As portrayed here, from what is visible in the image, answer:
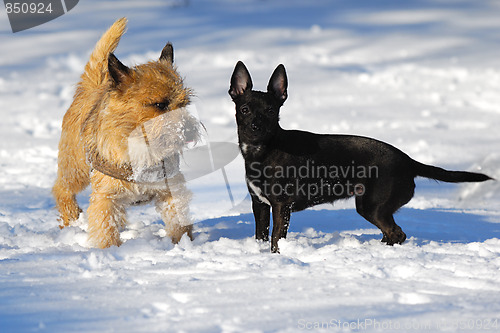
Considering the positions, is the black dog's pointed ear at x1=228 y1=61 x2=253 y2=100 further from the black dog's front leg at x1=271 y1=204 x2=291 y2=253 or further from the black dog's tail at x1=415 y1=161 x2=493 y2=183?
the black dog's tail at x1=415 y1=161 x2=493 y2=183

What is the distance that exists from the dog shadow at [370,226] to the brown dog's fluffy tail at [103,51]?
6.08 feet

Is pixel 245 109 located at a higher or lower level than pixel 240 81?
lower

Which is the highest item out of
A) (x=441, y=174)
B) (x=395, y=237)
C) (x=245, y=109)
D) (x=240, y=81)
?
(x=240, y=81)

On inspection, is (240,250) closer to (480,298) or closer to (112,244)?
(112,244)

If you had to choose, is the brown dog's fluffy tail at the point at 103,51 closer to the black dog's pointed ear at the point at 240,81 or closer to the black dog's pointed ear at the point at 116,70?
the black dog's pointed ear at the point at 116,70

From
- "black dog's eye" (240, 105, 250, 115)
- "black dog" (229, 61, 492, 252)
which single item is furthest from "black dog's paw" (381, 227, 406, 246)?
"black dog's eye" (240, 105, 250, 115)

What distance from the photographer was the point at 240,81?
507 centimetres

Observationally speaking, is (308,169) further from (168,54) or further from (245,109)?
(168,54)

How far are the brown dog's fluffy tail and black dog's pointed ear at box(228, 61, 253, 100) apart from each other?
1473 millimetres

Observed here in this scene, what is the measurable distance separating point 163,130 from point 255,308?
199cm

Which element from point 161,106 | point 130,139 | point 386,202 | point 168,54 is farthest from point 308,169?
point 168,54

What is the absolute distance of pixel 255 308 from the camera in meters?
3.32

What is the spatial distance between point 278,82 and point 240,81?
0.33 meters

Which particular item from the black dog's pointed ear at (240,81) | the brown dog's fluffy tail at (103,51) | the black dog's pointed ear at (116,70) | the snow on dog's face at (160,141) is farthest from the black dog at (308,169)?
the brown dog's fluffy tail at (103,51)
